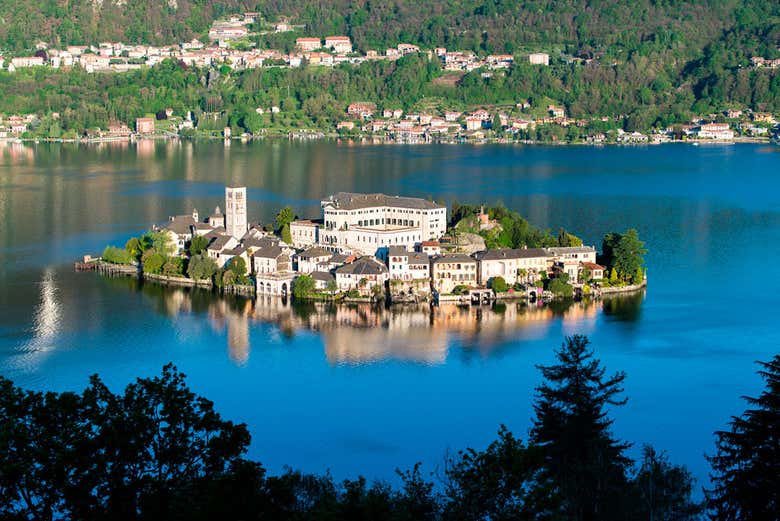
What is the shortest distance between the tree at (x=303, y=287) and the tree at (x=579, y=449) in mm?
5997

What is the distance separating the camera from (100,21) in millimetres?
50281

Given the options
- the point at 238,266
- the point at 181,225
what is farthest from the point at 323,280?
the point at 181,225

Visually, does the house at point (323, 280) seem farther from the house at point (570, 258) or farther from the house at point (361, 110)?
the house at point (361, 110)

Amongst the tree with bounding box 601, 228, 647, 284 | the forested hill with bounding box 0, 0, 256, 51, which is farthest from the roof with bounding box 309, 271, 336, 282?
the forested hill with bounding box 0, 0, 256, 51

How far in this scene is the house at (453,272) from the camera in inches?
520

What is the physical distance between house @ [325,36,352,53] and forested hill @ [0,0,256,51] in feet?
20.5

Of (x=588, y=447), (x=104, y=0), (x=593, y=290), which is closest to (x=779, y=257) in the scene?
(x=593, y=290)

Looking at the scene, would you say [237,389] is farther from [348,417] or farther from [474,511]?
[474,511]

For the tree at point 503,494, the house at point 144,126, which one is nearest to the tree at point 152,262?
the tree at point 503,494

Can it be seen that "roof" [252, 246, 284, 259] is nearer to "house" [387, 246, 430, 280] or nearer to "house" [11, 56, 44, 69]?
"house" [387, 246, 430, 280]

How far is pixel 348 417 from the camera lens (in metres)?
8.98

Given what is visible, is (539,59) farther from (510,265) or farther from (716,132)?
(510,265)

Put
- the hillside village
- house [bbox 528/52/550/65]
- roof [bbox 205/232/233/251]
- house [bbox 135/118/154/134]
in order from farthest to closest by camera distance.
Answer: house [bbox 528/52/550/65] < house [bbox 135/118/154/134] < the hillside village < roof [bbox 205/232/233/251]

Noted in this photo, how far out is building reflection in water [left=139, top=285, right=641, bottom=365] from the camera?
35.7 ft
